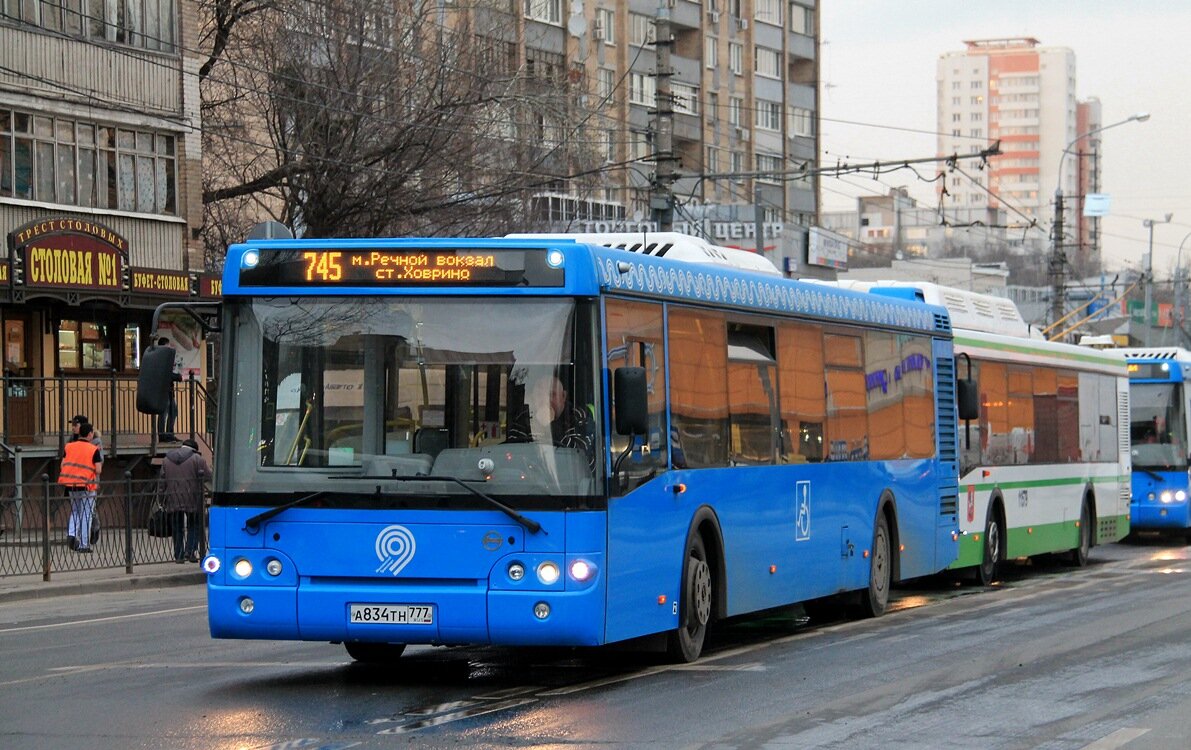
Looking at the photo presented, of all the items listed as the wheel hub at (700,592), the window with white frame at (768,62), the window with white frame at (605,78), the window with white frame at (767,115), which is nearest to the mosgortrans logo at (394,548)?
the wheel hub at (700,592)

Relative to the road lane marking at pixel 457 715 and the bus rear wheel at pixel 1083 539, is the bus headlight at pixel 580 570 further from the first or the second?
the bus rear wheel at pixel 1083 539

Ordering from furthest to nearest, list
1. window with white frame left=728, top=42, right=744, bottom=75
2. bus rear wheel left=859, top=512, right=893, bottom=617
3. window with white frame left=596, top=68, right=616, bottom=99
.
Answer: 1. window with white frame left=728, top=42, right=744, bottom=75
2. window with white frame left=596, top=68, right=616, bottom=99
3. bus rear wheel left=859, top=512, right=893, bottom=617

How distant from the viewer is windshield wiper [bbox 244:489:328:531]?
35.5 ft

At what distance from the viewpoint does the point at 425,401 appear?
35.2 feet

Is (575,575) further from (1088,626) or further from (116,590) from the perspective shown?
(116,590)

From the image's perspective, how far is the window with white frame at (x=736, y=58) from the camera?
72.8 meters

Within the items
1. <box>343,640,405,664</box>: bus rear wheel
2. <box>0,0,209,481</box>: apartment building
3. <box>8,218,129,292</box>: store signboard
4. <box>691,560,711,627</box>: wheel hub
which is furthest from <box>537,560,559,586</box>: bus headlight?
<box>8,218,129,292</box>: store signboard

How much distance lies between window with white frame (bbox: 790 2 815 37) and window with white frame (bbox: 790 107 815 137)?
3448mm

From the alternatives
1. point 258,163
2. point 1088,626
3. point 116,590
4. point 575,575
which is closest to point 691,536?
point 575,575

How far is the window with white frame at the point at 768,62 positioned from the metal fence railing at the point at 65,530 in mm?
53933

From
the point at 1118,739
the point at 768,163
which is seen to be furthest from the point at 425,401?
the point at 768,163

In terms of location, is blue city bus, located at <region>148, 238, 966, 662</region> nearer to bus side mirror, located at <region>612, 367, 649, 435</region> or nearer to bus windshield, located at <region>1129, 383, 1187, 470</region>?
bus side mirror, located at <region>612, 367, 649, 435</region>

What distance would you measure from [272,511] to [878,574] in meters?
7.20

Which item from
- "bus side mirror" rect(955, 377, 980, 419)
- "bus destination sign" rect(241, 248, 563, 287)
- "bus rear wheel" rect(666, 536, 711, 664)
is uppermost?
"bus destination sign" rect(241, 248, 563, 287)
